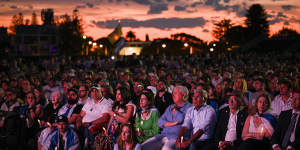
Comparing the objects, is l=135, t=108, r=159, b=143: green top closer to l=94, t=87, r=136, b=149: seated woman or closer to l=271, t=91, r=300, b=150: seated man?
l=94, t=87, r=136, b=149: seated woman

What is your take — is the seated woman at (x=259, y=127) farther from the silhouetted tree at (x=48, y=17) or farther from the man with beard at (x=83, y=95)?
the silhouetted tree at (x=48, y=17)

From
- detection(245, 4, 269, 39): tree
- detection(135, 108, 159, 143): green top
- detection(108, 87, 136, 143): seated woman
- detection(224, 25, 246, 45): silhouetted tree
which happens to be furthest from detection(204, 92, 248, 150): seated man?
detection(245, 4, 269, 39): tree

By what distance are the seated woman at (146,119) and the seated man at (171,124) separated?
12cm

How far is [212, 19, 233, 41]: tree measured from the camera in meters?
65.1

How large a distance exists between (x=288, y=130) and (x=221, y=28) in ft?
209

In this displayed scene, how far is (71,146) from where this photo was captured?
585 centimetres

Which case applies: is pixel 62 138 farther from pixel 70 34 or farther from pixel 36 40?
pixel 36 40

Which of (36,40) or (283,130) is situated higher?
(283,130)

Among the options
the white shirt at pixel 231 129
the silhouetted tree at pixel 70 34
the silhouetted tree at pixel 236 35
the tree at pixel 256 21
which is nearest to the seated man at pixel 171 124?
the white shirt at pixel 231 129

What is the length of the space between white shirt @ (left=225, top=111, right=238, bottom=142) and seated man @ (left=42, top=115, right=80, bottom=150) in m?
2.65

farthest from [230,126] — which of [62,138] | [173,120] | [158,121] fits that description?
[62,138]

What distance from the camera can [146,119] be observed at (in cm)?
561

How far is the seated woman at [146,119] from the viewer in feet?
18.1

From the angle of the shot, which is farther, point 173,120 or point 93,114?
point 93,114
